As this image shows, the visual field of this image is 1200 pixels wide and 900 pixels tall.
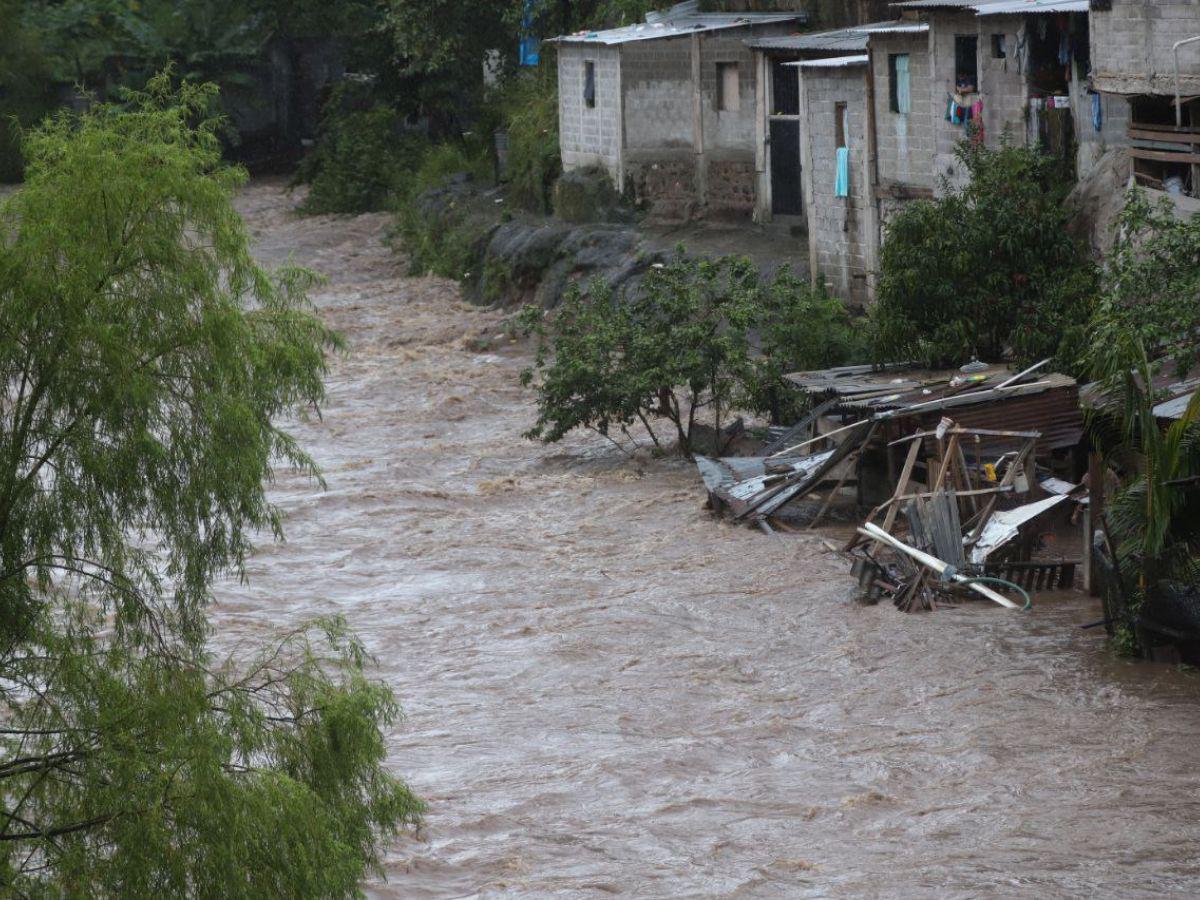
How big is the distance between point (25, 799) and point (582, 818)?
579 centimetres

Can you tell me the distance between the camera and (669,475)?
21875 millimetres

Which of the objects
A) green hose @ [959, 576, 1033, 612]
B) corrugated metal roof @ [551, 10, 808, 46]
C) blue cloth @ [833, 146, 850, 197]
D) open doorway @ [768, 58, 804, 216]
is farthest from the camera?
corrugated metal roof @ [551, 10, 808, 46]

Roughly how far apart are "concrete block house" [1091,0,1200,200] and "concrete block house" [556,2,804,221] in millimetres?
12385

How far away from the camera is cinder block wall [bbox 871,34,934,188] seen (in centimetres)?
2397

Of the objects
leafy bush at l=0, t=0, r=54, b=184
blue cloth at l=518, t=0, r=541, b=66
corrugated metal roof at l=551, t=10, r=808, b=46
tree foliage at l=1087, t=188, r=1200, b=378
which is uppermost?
leafy bush at l=0, t=0, r=54, b=184

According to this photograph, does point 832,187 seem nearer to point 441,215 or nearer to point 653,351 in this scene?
point 653,351

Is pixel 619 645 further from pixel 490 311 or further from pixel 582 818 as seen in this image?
pixel 490 311

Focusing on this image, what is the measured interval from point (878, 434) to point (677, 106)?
620 inches

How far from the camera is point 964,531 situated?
16.6 m

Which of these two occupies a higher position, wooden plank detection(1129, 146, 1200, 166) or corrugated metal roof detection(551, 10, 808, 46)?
corrugated metal roof detection(551, 10, 808, 46)

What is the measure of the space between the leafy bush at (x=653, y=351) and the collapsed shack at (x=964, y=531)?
4.65m

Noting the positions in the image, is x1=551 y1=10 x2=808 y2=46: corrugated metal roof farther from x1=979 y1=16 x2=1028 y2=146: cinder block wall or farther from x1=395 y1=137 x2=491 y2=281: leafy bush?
x1=979 y1=16 x2=1028 y2=146: cinder block wall

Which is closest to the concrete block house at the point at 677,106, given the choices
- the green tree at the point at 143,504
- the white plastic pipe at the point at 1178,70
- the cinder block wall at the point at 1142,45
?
the cinder block wall at the point at 1142,45

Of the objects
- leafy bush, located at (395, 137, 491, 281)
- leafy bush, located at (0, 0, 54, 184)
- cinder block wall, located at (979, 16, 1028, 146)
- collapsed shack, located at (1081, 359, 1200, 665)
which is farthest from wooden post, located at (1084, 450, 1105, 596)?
leafy bush, located at (0, 0, 54, 184)
